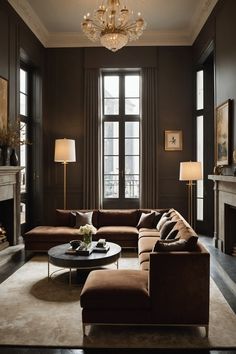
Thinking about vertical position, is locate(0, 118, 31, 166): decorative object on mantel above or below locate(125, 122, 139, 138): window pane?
below

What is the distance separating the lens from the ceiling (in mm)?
6004

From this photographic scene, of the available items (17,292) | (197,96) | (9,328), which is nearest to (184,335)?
(9,328)

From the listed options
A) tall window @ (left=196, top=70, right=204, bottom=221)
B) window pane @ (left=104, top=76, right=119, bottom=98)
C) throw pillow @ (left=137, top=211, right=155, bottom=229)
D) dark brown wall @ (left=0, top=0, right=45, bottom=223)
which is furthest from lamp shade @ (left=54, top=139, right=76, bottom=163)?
tall window @ (left=196, top=70, right=204, bottom=221)

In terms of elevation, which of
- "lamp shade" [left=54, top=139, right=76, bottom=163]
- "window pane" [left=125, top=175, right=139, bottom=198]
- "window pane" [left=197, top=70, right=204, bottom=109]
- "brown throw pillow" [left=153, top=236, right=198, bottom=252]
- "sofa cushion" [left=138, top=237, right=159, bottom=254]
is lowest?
"sofa cushion" [left=138, top=237, right=159, bottom=254]

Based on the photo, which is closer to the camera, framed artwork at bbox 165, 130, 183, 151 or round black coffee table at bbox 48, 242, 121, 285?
round black coffee table at bbox 48, 242, 121, 285

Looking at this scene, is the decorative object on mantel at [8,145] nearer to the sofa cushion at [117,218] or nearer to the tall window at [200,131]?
the sofa cushion at [117,218]

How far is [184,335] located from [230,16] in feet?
14.7

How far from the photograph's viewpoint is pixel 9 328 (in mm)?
3045

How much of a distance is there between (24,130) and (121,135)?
2.22 m

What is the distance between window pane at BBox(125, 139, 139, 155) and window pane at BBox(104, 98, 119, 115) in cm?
76

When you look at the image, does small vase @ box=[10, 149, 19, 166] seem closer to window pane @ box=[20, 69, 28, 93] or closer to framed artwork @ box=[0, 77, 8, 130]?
framed artwork @ box=[0, 77, 8, 130]

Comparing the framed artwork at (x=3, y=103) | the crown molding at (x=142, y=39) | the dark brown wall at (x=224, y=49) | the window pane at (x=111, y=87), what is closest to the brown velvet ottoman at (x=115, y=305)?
the dark brown wall at (x=224, y=49)

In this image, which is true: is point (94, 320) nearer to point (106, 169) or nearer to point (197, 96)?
point (106, 169)

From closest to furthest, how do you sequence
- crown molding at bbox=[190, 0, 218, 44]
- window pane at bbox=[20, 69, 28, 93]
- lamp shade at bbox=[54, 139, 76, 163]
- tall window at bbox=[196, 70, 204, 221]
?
crown molding at bbox=[190, 0, 218, 44], lamp shade at bbox=[54, 139, 76, 163], window pane at bbox=[20, 69, 28, 93], tall window at bbox=[196, 70, 204, 221]
